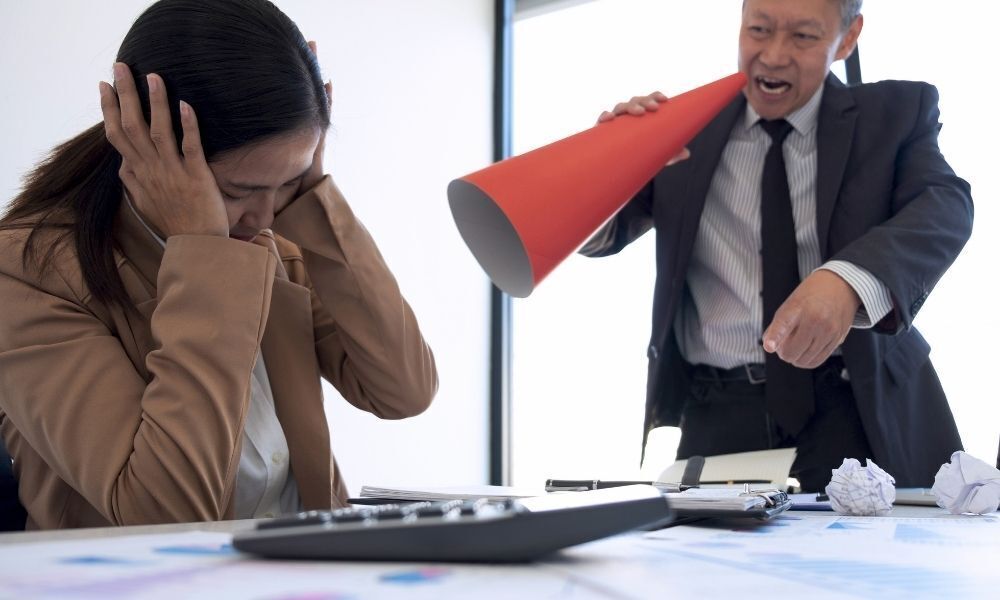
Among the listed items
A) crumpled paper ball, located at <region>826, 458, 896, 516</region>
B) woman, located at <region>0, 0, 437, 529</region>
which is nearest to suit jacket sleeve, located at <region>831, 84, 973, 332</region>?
crumpled paper ball, located at <region>826, 458, 896, 516</region>

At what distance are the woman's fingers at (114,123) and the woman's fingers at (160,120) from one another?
3 cm

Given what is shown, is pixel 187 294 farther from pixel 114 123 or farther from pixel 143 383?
pixel 114 123

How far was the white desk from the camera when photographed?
0.44 metres

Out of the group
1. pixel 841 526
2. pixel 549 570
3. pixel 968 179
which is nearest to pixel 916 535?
pixel 841 526

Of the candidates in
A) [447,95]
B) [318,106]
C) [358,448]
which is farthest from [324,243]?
[447,95]

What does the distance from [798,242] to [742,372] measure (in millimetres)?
232

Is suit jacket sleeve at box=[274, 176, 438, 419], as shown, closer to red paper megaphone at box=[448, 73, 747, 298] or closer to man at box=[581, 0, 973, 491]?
red paper megaphone at box=[448, 73, 747, 298]

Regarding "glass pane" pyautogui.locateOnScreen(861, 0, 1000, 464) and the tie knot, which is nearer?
the tie knot

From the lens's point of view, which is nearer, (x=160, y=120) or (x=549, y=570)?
(x=549, y=570)

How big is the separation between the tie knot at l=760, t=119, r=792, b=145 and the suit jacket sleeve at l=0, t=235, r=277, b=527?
3.13 feet

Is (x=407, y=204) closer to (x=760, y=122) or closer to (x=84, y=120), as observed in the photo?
(x=84, y=120)

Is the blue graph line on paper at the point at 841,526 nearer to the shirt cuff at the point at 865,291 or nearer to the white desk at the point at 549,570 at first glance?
the white desk at the point at 549,570

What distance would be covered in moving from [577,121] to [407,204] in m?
0.82

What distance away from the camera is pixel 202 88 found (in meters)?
1.08
